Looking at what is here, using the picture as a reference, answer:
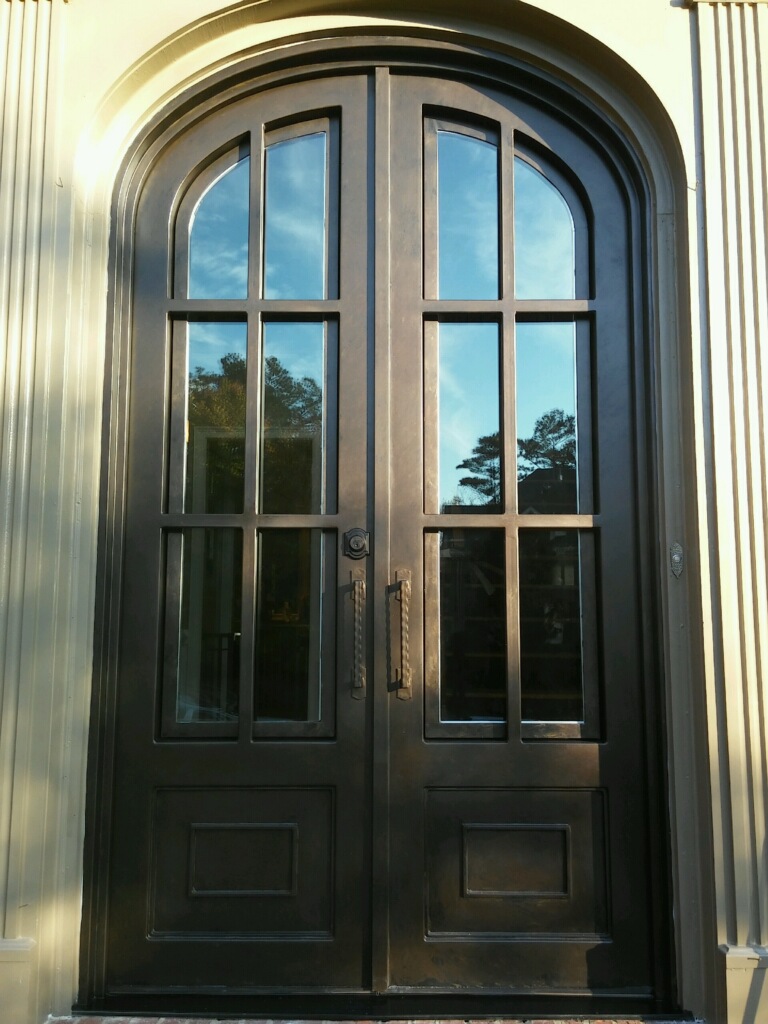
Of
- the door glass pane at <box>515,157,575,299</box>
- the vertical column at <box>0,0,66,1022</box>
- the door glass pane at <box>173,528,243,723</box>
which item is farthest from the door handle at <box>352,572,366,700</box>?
the door glass pane at <box>515,157,575,299</box>

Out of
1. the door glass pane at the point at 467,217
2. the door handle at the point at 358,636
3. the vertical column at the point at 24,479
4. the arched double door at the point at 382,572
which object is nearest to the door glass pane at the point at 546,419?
the arched double door at the point at 382,572

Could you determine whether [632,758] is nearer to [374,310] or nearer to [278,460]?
[278,460]

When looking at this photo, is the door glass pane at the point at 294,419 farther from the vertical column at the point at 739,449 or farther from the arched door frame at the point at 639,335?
the vertical column at the point at 739,449

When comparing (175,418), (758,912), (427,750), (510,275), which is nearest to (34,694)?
(175,418)

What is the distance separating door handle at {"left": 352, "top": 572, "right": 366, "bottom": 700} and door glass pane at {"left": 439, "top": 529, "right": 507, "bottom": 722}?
0.90ft

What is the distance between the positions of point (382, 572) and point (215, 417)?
83 centimetres

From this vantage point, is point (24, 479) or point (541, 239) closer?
point (24, 479)

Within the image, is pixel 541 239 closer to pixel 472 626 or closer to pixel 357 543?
pixel 357 543

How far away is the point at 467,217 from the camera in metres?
3.08

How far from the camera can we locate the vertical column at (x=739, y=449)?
259cm

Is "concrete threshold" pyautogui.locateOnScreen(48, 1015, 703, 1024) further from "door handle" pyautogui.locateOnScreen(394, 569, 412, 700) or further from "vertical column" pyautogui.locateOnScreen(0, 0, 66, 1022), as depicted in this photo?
"door handle" pyautogui.locateOnScreen(394, 569, 412, 700)

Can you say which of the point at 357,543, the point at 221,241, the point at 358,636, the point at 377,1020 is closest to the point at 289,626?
the point at 358,636

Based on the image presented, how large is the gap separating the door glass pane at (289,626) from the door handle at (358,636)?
0.13m

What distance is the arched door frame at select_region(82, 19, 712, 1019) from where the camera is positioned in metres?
2.72
